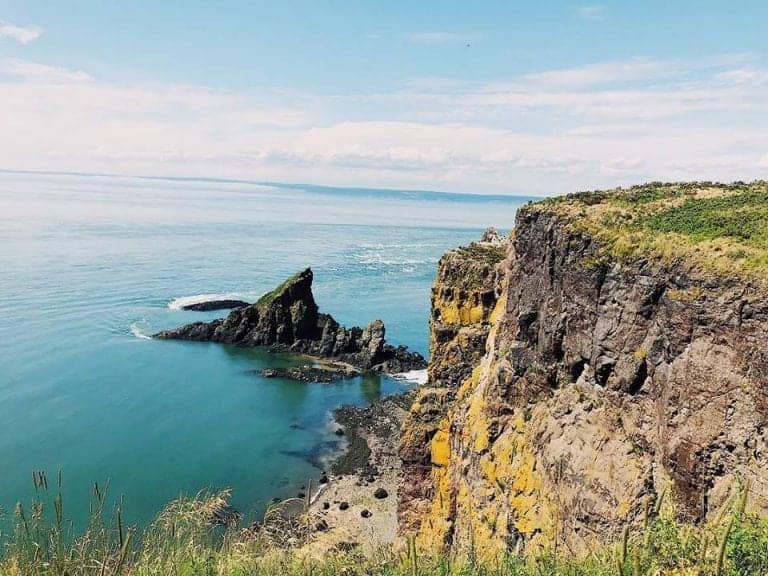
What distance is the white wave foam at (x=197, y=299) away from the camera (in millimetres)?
97375

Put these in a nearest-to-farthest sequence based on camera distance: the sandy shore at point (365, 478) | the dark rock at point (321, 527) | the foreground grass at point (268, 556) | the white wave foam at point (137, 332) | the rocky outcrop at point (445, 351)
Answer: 1. the foreground grass at point (268, 556)
2. the rocky outcrop at point (445, 351)
3. the dark rock at point (321, 527)
4. the sandy shore at point (365, 478)
5. the white wave foam at point (137, 332)

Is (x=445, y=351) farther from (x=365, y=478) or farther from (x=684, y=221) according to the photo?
(x=365, y=478)

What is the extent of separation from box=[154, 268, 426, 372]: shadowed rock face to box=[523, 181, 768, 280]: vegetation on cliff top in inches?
2159

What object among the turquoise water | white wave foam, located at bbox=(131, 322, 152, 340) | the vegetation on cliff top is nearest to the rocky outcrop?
the vegetation on cliff top

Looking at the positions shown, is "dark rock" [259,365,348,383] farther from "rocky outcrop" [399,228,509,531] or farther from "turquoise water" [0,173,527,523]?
"rocky outcrop" [399,228,509,531]

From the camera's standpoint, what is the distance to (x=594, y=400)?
19578 millimetres

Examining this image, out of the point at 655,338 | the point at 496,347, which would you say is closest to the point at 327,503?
the point at 496,347

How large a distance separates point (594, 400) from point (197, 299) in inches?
3590

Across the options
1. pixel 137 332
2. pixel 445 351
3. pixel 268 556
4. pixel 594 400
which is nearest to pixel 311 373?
pixel 137 332

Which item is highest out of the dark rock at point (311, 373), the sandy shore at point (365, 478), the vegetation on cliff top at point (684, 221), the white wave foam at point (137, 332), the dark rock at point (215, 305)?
the vegetation on cliff top at point (684, 221)

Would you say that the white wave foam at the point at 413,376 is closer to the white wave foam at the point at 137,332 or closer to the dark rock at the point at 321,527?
the dark rock at the point at 321,527

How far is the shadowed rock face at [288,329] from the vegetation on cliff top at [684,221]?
2159 inches

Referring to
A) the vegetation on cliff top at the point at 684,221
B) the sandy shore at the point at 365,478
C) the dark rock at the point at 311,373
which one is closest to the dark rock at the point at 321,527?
the sandy shore at the point at 365,478

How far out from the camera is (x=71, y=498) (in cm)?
4247
